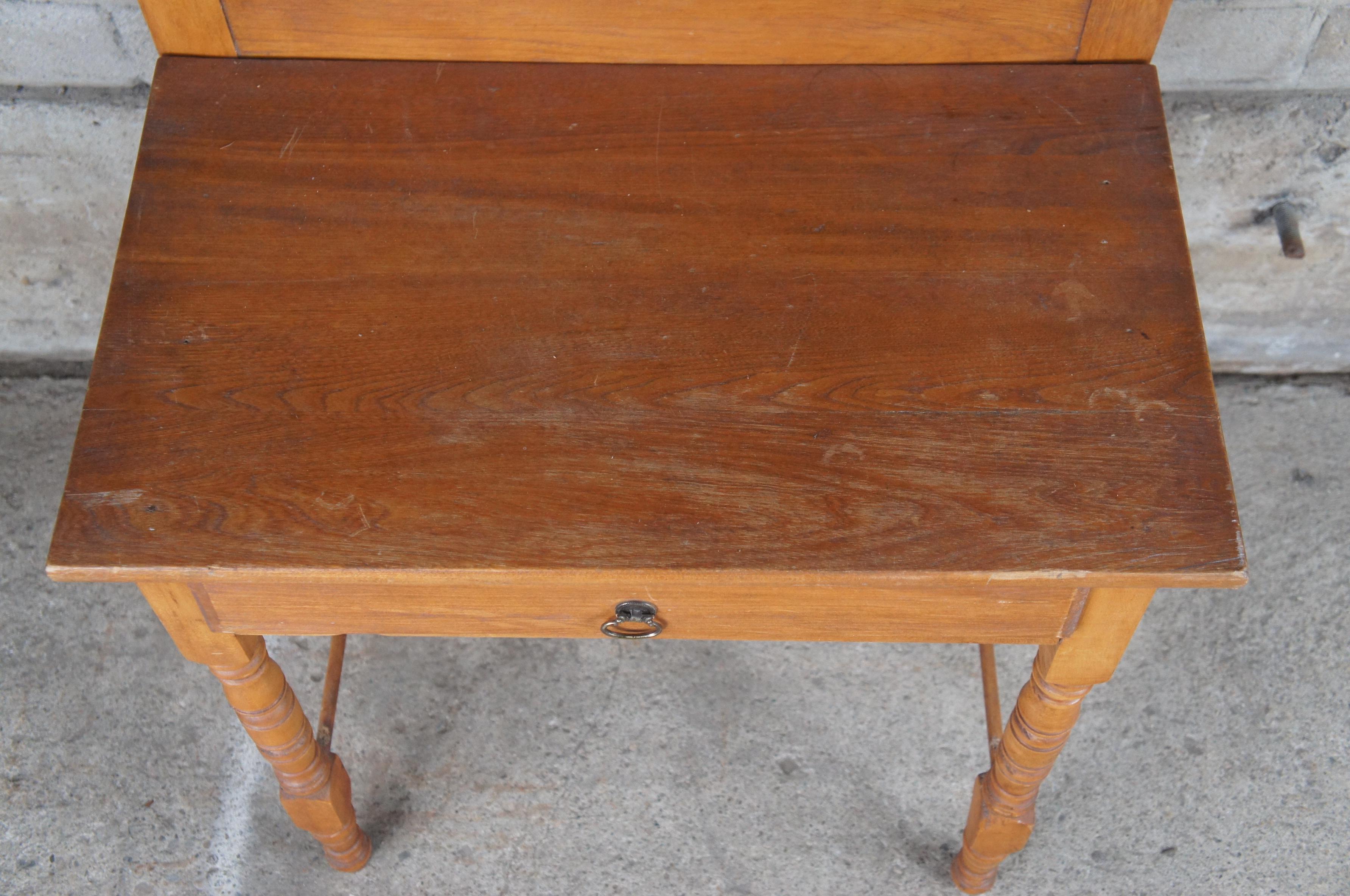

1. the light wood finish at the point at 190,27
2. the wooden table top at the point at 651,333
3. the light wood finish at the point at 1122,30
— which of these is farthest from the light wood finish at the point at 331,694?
the light wood finish at the point at 1122,30

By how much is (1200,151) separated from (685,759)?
3.39 feet

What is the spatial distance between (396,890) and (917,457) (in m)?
0.93

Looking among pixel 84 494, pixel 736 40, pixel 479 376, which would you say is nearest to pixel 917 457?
pixel 479 376

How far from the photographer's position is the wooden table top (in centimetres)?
96

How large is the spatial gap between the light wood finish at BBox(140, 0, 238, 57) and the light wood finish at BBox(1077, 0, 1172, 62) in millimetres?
825

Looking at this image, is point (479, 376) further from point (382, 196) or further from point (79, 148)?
point (79, 148)

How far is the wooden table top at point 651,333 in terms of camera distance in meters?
0.96

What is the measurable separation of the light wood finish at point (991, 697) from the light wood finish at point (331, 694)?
0.74 meters

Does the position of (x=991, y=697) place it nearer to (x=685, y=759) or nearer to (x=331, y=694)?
(x=685, y=759)

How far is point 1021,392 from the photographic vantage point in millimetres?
1020

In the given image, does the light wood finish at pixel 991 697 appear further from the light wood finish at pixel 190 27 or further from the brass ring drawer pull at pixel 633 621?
the light wood finish at pixel 190 27

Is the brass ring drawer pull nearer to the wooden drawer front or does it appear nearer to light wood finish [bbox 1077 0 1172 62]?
the wooden drawer front

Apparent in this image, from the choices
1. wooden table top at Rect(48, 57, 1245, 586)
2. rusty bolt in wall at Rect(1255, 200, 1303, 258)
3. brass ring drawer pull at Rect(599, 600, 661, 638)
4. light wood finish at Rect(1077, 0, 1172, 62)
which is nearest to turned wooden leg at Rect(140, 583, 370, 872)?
wooden table top at Rect(48, 57, 1245, 586)

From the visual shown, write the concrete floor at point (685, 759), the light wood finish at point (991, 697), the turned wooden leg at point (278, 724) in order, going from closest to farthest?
1. the turned wooden leg at point (278, 724)
2. the light wood finish at point (991, 697)
3. the concrete floor at point (685, 759)
